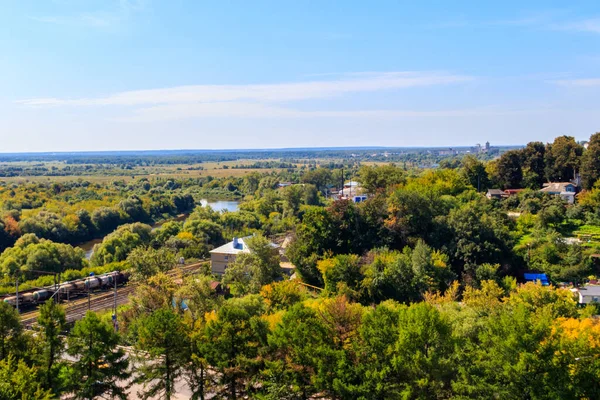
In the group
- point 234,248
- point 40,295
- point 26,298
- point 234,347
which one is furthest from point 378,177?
point 234,347

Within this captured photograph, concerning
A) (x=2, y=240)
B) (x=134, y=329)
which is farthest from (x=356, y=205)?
(x=2, y=240)

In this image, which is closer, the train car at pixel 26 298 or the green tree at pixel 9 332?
the green tree at pixel 9 332

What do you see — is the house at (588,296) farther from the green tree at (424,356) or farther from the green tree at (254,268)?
the green tree at (254,268)

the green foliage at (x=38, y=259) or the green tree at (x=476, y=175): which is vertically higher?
the green tree at (x=476, y=175)

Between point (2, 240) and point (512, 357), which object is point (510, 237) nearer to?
point (512, 357)

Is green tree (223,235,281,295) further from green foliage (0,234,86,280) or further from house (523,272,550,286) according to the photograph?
green foliage (0,234,86,280)

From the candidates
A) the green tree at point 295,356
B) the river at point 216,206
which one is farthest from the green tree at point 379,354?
the river at point 216,206

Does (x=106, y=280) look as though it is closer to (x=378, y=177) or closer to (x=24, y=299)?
(x=24, y=299)
